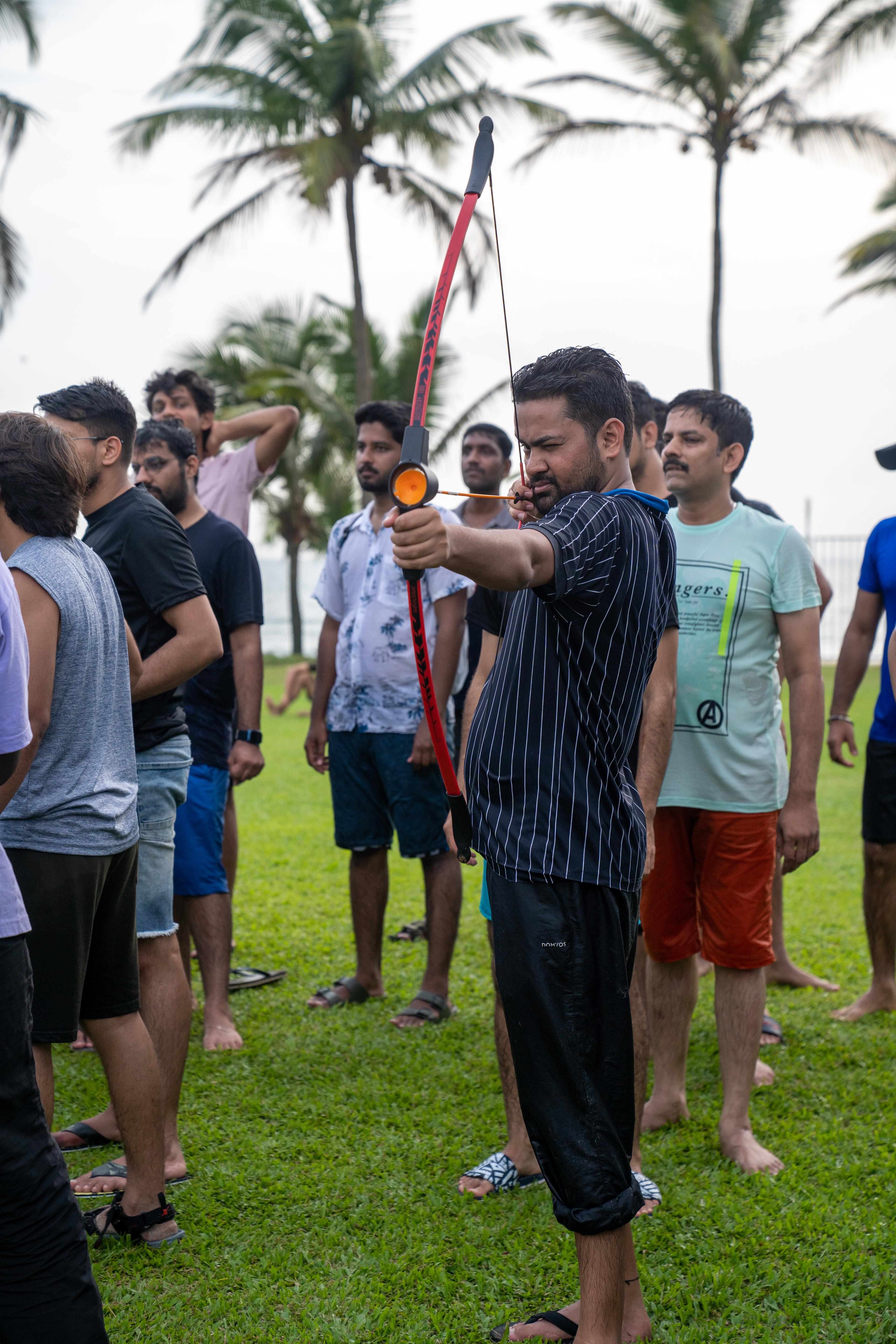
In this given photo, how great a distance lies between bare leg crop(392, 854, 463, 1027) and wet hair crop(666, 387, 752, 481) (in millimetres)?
2110

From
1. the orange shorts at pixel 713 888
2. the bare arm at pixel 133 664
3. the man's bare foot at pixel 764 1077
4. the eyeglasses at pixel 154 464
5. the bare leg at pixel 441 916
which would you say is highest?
the eyeglasses at pixel 154 464

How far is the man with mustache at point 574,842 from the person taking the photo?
7.68 ft

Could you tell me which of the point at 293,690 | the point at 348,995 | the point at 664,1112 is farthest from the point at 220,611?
the point at 293,690

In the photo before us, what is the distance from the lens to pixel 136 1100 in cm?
296

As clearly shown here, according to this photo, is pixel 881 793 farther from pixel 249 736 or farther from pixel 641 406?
pixel 249 736

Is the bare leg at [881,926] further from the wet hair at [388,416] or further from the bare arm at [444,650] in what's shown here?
the wet hair at [388,416]

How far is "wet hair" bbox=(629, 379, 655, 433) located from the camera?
13.9 ft

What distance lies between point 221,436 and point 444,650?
5.24 feet

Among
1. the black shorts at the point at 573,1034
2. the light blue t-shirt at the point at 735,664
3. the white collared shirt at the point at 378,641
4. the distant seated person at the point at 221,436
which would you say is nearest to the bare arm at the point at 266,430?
the distant seated person at the point at 221,436

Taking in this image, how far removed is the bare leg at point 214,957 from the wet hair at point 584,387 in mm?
2842

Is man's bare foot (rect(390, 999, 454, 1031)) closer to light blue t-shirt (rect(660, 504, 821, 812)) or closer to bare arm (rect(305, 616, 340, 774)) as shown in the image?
bare arm (rect(305, 616, 340, 774))

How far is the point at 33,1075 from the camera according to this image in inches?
86.2

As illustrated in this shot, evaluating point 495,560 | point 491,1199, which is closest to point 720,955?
point 491,1199

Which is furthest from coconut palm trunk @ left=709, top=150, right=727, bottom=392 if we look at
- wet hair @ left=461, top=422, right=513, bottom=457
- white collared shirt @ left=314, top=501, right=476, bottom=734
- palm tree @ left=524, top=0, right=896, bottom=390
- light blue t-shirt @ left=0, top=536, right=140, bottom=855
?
light blue t-shirt @ left=0, top=536, right=140, bottom=855
